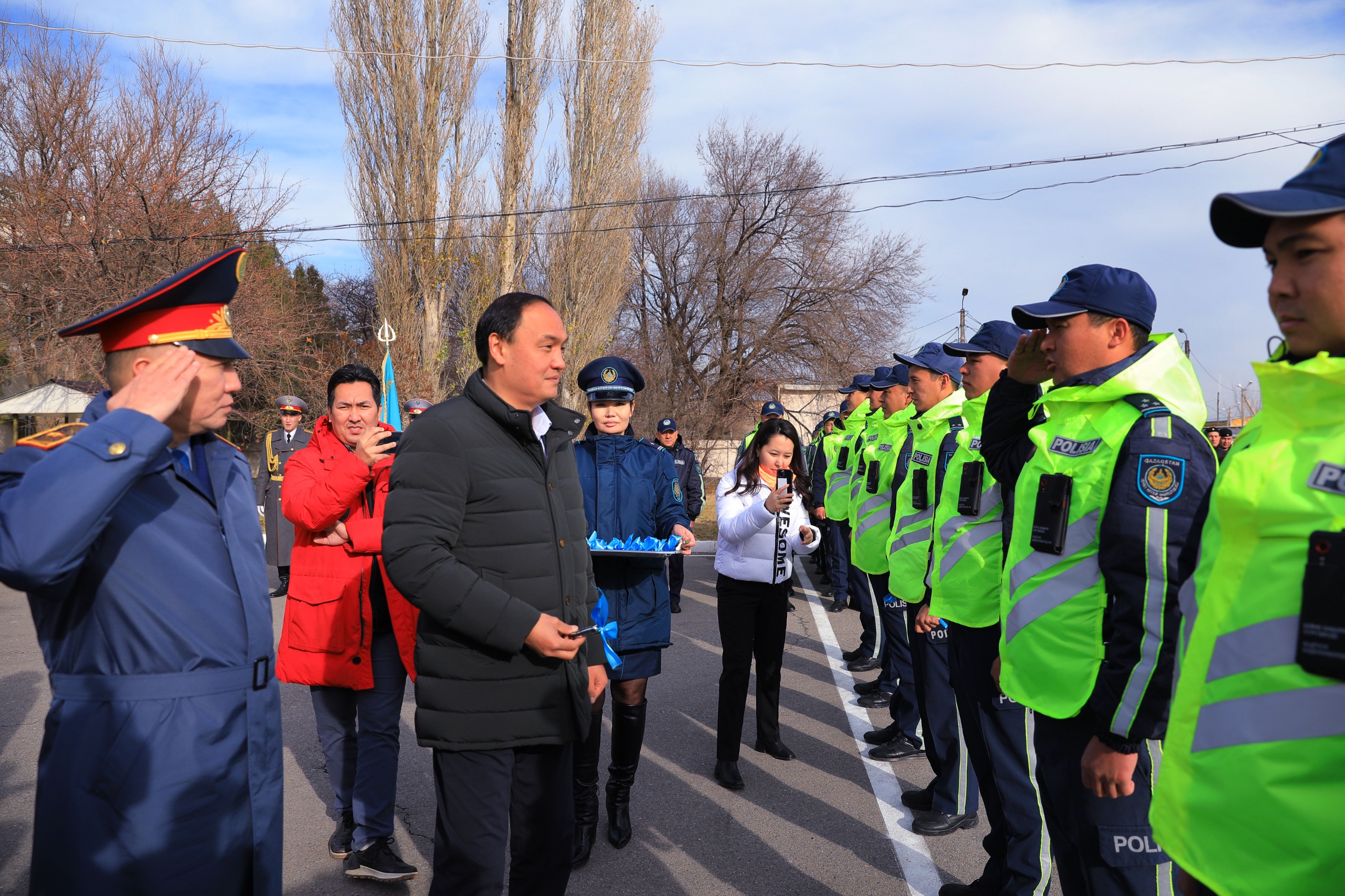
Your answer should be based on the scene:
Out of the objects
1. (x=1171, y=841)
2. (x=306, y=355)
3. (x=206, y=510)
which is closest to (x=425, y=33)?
(x=306, y=355)

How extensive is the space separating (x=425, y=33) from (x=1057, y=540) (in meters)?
20.4

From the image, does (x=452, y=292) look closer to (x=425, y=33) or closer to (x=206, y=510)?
(x=425, y=33)

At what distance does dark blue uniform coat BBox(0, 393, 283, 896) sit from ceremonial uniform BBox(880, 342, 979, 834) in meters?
3.23

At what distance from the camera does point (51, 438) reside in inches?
74.3

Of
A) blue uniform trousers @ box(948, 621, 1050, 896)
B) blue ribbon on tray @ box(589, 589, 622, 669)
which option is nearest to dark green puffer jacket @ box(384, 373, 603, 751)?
blue ribbon on tray @ box(589, 589, 622, 669)

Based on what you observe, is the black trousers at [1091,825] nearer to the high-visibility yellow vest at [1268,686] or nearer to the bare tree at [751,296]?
the high-visibility yellow vest at [1268,686]

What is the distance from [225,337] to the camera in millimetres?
2188

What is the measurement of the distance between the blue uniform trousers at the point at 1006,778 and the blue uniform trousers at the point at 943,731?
0.74 m

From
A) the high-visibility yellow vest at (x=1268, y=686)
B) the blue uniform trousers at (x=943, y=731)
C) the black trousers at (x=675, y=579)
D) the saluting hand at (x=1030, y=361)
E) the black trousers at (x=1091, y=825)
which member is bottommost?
the black trousers at (x=675, y=579)

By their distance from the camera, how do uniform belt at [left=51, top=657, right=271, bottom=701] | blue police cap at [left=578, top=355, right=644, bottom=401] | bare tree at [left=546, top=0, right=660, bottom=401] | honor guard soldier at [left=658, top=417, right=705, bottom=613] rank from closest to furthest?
1. uniform belt at [left=51, top=657, right=271, bottom=701]
2. blue police cap at [left=578, top=355, right=644, bottom=401]
3. honor guard soldier at [left=658, top=417, right=705, bottom=613]
4. bare tree at [left=546, top=0, right=660, bottom=401]

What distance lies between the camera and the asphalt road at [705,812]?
376 centimetres

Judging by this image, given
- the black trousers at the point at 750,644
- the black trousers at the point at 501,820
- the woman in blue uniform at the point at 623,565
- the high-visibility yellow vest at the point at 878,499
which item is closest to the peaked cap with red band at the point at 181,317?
the black trousers at the point at 501,820

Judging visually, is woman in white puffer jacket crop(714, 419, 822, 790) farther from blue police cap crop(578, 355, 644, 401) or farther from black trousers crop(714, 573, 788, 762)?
blue police cap crop(578, 355, 644, 401)

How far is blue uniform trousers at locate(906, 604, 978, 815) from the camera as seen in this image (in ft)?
14.1
